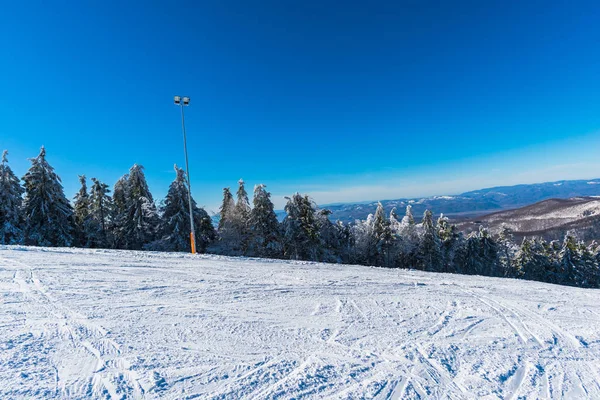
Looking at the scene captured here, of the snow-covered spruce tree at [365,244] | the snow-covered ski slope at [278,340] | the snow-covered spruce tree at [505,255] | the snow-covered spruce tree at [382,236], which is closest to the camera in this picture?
the snow-covered ski slope at [278,340]

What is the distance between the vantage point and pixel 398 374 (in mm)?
3559

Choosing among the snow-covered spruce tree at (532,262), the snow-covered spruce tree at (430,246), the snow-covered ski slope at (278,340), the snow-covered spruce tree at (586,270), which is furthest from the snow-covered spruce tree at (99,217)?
the snow-covered spruce tree at (586,270)

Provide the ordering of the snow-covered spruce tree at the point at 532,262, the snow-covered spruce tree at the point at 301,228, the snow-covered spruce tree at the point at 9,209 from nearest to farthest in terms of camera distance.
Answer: the snow-covered spruce tree at the point at 9,209 → the snow-covered spruce tree at the point at 301,228 → the snow-covered spruce tree at the point at 532,262

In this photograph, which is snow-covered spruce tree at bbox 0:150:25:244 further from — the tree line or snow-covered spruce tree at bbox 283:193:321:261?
snow-covered spruce tree at bbox 283:193:321:261

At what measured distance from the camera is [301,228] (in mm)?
27031

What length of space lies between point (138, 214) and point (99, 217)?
5472 mm

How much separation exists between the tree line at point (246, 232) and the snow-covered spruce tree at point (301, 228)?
10 cm

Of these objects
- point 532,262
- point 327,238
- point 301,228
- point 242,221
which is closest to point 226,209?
point 242,221

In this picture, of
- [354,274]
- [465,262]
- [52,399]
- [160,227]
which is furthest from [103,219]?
[465,262]

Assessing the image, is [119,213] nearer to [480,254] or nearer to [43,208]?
[43,208]

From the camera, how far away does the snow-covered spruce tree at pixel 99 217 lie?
26.7 metres

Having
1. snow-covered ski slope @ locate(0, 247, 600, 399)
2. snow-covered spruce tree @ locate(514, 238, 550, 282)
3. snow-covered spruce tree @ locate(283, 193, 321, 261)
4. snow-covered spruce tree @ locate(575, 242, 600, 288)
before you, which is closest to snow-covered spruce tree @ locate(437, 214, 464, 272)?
snow-covered spruce tree @ locate(514, 238, 550, 282)

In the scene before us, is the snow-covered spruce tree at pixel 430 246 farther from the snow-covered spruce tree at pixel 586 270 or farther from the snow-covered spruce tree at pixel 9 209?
the snow-covered spruce tree at pixel 9 209

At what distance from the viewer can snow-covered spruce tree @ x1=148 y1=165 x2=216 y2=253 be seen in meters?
24.3
